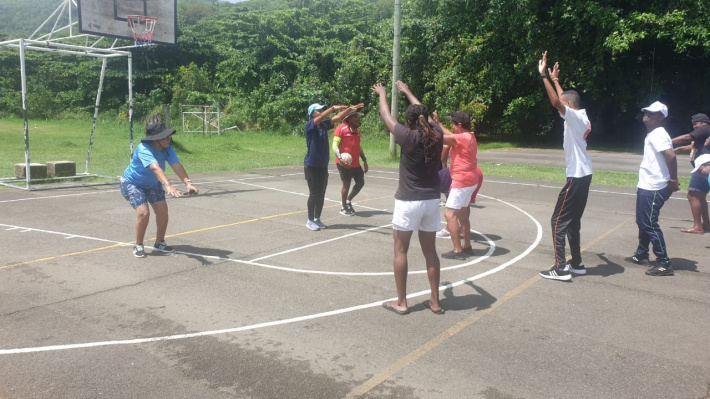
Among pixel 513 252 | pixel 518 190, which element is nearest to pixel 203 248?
pixel 513 252

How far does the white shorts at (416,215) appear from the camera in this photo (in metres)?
5.15

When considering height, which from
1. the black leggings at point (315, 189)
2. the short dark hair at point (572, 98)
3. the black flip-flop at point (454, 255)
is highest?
the short dark hair at point (572, 98)

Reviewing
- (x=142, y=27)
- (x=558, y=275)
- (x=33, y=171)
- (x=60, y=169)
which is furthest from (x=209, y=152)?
(x=558, y=275)

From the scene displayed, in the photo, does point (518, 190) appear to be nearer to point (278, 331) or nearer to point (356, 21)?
point (278, 331)

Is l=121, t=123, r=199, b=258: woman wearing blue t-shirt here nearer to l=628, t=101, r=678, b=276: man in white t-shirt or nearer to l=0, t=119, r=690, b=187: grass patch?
l=628, t=101, r=678, b=276: man in white t-shirt

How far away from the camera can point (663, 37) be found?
23.7 m

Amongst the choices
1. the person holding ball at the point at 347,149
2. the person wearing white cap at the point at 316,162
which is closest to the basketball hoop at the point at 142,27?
the person holding ball at the point at 347,149

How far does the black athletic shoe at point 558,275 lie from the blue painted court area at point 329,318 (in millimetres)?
95

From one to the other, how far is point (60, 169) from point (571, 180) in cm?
1336

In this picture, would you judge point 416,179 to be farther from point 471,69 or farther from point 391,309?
point 471,69

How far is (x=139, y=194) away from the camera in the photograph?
734 centimetres

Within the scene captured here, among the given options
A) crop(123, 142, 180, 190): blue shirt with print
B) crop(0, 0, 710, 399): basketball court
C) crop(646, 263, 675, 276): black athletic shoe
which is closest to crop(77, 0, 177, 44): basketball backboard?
crop(0, 0, 710, 399): basketball court

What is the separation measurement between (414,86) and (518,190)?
64.9 feet

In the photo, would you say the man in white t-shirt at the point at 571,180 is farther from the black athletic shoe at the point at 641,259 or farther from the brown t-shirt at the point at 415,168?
the brown t-shirt at the point at 415,168
